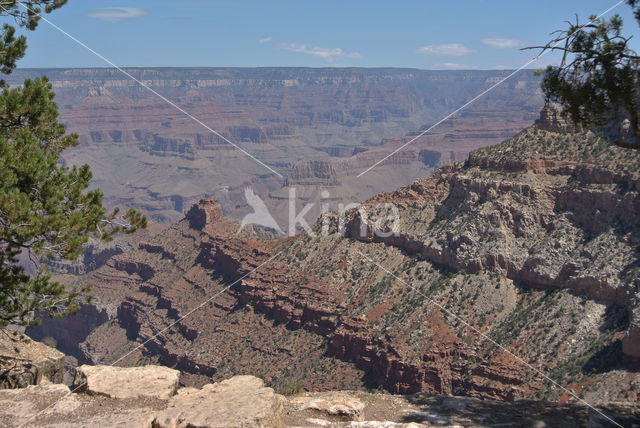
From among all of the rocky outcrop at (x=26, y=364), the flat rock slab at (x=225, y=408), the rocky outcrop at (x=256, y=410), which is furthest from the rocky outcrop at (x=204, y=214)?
the flat rock slab at (x=225, y=408)

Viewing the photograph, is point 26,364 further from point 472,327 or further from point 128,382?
point 472,327

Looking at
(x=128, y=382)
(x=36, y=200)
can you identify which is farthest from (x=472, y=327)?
(x=36, y=200)

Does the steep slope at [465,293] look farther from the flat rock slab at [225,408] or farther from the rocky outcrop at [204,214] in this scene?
the rocky outcrop at [204,214]

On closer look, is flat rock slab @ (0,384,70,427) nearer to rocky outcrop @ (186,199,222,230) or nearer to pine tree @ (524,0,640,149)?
pine tree @ (524,0,640,149)

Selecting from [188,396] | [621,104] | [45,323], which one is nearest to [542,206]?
[621,104]

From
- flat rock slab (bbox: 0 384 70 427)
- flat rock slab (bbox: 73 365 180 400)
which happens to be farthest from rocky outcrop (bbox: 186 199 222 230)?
flat rock slab (bbox: 0 384 70 427)

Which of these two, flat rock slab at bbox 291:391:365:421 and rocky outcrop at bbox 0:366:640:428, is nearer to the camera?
rocky outcrop at bbox 0:366:640:428

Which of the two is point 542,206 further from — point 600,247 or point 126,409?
point 126,409
